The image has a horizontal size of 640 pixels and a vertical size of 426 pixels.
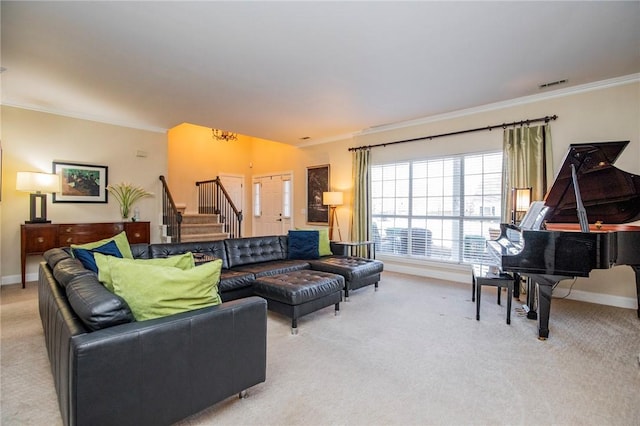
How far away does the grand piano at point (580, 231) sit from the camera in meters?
2.57

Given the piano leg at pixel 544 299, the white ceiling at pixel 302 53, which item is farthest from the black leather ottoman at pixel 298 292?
the white ceiling at pixel 302 53

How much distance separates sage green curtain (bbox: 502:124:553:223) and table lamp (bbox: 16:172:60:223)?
6.73 meters

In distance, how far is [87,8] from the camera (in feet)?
7.93

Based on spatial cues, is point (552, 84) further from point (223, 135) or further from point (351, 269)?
point (223, 135)

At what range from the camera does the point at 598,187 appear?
2994 mm

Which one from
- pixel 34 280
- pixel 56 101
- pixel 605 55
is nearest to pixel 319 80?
pixel 605 55

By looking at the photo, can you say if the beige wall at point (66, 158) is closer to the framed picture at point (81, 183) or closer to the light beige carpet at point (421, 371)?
the framed picture at point (81, 183)

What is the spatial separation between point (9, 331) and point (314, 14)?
13.2 ft

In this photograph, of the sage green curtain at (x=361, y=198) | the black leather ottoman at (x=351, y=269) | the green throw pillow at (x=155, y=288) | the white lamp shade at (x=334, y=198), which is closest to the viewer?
the green throw pillow at (x=155, y=288)

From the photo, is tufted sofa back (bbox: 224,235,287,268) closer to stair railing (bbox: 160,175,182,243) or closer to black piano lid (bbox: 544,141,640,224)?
stair railing (bbox: 160,175,182,243)

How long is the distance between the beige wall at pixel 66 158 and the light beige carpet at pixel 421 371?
1.82 metres

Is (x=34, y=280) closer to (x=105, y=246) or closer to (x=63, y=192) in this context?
(x=63, y=192)

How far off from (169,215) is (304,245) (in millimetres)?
2975

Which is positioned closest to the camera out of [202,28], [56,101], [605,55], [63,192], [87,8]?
[87,8]
